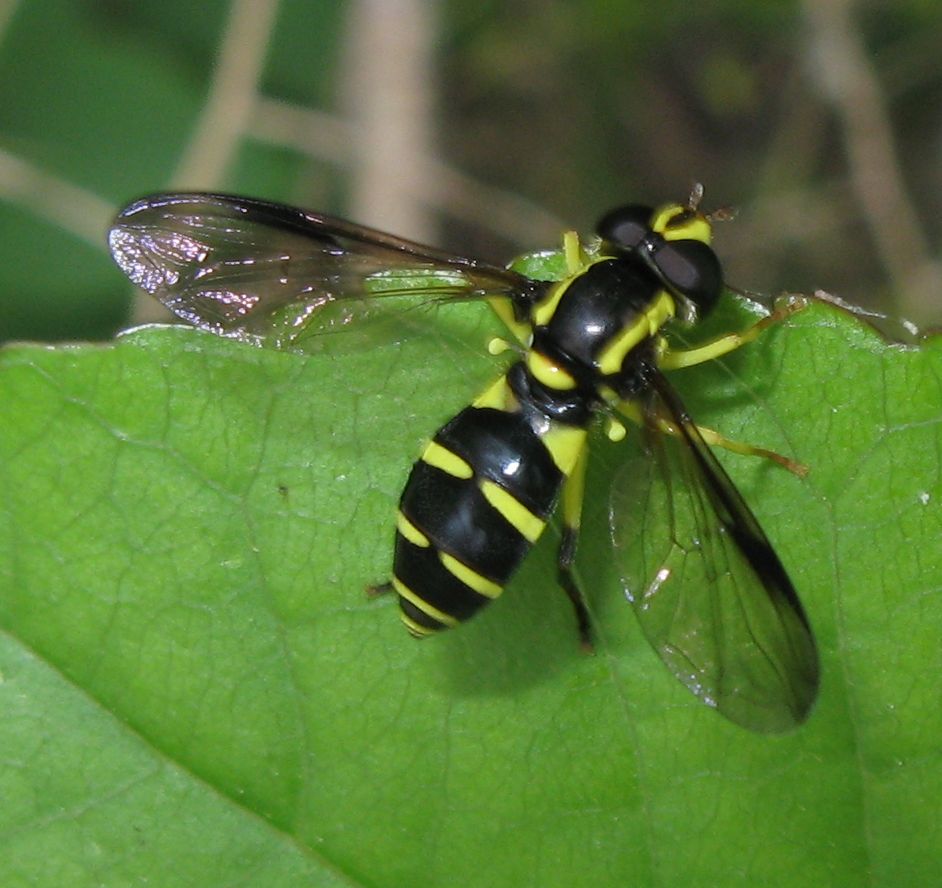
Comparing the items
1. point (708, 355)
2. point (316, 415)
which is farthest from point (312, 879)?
point (708, 355)

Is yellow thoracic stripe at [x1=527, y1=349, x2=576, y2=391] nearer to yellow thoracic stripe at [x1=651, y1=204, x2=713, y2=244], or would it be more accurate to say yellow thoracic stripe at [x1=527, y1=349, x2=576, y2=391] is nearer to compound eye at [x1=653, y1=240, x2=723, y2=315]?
compound eye at [x1=653, y1=240, x2=723, y2=315]

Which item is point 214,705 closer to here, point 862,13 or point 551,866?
point 551,866

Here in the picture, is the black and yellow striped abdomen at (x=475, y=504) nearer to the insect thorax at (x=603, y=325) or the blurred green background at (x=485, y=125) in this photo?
the insect thorax at (x=603, y=325)

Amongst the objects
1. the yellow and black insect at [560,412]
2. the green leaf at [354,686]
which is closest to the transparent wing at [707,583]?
the yellow and black insect at [560,412]

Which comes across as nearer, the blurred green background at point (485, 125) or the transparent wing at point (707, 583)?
the transparent wing at point (707, 583)

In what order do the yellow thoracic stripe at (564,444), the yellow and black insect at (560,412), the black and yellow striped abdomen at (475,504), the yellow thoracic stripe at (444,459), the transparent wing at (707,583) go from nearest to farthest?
the transparent wing at (707,583) → the yellow and black insect at (560,412) → the black and yellow striped abdomen at (475,504) → the yellow thoracic stripe at (444,459) → the yellow thoracic stripe at (564,444)

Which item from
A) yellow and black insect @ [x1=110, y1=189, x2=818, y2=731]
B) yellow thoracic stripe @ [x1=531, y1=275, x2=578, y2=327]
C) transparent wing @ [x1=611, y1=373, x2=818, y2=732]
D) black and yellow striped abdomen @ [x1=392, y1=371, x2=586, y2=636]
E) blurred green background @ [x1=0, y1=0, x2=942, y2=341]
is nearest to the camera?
transparent wing @ [x1=611, y1=373, x2=818, y2=732]

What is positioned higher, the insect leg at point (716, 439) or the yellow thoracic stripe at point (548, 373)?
the yellow thoracic stripe at point (548, 373)

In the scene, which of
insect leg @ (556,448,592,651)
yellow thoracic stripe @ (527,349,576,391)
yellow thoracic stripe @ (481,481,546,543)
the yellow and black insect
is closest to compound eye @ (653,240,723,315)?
the yellow and black insect
